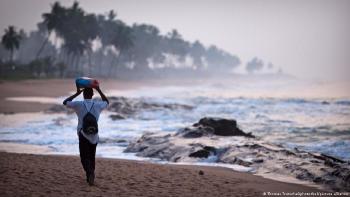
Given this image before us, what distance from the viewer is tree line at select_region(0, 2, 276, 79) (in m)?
63.3

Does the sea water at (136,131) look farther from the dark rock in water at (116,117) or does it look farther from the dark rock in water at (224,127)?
the dark rock in water at (224,127)

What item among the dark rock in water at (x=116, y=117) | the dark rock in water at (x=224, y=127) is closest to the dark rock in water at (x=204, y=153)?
the dark rock in water at (x=224, y=127)

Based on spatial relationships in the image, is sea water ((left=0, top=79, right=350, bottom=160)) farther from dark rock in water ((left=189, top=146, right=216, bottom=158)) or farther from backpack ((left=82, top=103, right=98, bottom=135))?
backpack ((left=82, top=103, right=98, bottom=135))

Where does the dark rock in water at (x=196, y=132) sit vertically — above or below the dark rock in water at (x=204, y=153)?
above

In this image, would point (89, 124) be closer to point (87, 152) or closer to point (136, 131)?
point (87, 152)

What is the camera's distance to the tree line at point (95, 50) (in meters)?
63.3

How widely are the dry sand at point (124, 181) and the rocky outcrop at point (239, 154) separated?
2.47 feet

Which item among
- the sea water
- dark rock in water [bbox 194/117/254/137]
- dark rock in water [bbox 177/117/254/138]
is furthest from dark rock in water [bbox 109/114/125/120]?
dark rock in water [bbox 194/117/254/137]

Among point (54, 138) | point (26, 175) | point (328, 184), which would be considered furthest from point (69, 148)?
point (328, 184)

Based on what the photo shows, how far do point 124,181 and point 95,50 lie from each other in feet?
327

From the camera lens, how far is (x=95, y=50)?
10462cm

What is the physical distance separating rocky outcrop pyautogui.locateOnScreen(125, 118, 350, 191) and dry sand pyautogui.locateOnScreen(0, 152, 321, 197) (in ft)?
2.47

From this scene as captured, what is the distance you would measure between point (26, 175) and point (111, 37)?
3164 inches

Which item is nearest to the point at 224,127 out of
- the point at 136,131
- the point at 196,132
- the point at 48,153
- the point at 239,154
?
the point at 196,132
